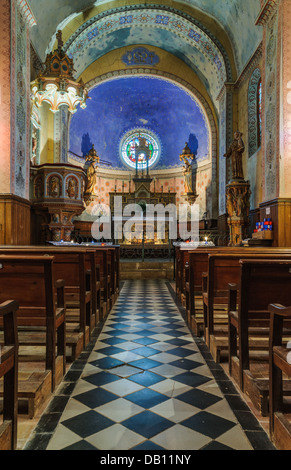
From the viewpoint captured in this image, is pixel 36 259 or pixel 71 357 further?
pixel 71 357

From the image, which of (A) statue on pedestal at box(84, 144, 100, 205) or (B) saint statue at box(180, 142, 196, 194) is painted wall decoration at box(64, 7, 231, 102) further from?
(A) statue on pedestal at box(84, 144, 100, 205)

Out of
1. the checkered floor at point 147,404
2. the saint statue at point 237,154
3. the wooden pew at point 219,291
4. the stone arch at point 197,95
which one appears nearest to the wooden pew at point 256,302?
the checkered floor at point 147,404

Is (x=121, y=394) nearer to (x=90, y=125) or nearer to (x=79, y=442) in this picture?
(x=79, y=442)

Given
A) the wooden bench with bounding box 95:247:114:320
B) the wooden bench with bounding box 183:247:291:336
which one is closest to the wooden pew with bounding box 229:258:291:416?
the wooden bench with bounding box 183:247:291:336

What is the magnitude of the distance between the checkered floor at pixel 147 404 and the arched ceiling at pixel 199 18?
10120 mm

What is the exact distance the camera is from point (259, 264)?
2281mm

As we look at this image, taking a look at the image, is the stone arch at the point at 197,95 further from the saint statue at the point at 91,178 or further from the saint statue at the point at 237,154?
the saint statue at the point at 237,154

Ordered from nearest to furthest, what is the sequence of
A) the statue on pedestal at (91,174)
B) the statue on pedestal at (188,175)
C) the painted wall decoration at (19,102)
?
the painted wall decoration at (19,102) → the statue on pedestal at (91,174) → the statue on pedestal at (188,175)

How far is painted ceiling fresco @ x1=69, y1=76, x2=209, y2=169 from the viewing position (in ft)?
57.3

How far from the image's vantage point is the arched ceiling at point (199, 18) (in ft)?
35.6

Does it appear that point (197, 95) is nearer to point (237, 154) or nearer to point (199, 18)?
point (199, 18)

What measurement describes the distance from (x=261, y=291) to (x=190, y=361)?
4.00 feet
